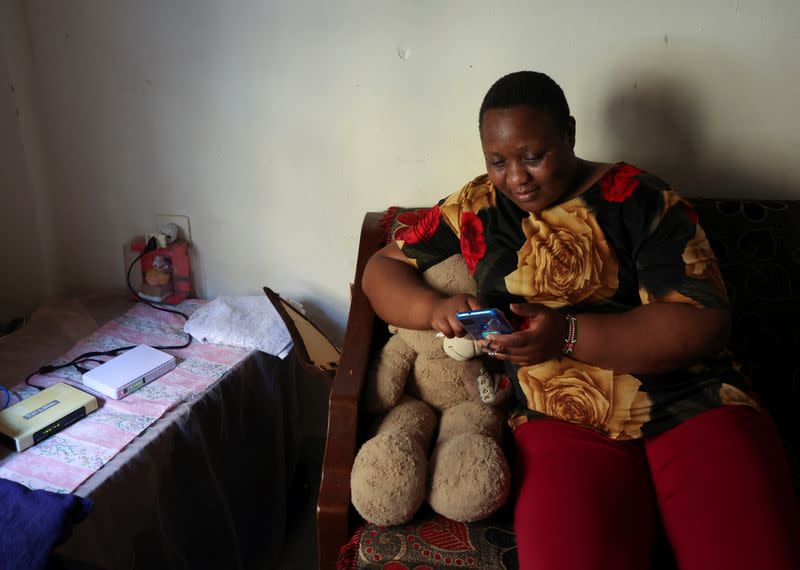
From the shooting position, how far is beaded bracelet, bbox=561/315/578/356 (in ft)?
3.19

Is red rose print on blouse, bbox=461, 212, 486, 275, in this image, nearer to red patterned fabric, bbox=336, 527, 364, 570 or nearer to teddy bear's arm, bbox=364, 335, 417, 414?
teddy bear's arm, bbox=364, 335, 417, 414

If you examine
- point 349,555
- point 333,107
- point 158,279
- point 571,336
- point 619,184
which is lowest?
point 349,555

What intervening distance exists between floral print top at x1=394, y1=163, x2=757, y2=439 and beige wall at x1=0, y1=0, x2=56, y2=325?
4.27 ft

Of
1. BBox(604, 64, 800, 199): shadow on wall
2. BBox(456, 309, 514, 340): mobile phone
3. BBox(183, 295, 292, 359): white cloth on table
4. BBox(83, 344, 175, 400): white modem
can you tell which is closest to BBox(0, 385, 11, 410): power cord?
BBox(83, 344, 175, 400): white modem

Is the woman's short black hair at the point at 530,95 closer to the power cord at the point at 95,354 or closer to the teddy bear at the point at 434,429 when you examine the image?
the teddy bear at the point at 434,429

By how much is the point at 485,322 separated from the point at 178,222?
3.55 ft

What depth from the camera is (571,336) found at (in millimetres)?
973

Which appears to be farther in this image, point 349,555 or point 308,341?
point 308,341

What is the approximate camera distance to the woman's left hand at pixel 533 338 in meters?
0.93

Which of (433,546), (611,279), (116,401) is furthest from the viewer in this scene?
(116,401)

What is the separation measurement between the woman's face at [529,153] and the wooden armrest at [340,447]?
0.42 metres

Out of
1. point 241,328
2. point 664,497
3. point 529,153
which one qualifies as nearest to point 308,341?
point 241,328

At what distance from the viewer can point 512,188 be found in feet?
3.28

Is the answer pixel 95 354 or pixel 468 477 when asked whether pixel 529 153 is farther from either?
pixel 95 354
